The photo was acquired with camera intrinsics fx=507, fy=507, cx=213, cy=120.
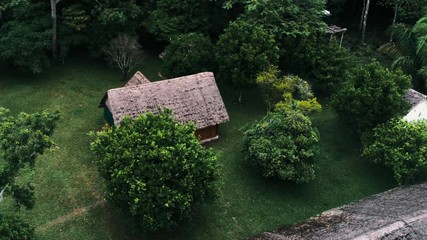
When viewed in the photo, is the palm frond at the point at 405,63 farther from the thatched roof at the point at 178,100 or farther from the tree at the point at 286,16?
the thatched roof at the point at 178,100

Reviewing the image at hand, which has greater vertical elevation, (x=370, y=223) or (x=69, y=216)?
(x=370, y=223)

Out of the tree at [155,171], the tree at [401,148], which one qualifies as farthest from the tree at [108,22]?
the tree at [401,148]

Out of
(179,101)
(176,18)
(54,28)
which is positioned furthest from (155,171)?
(54,28)

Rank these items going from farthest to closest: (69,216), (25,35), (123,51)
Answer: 1. (123,51)
2. (25,35)
3. (69,216)

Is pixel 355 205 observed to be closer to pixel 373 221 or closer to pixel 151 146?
pixel 373 221

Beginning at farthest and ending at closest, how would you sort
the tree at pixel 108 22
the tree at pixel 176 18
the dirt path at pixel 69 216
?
the tree at pixel 176 18, the tree at pixel 108 22, the dirt path at pixel 69 216

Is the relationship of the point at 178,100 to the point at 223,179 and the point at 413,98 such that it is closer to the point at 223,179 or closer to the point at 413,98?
the point at 223,179
